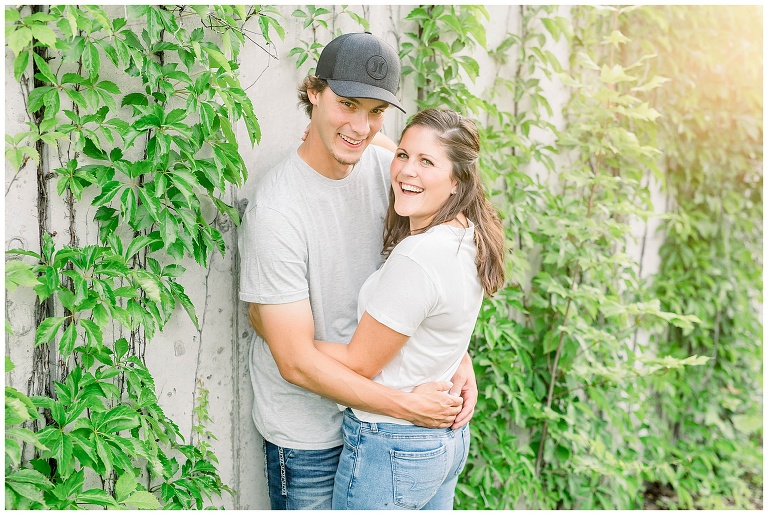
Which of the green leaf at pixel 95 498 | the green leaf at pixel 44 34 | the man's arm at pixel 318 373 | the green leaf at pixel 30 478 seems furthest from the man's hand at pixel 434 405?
the green leaf at pixel 44 34

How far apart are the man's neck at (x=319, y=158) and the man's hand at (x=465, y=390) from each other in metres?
0.67

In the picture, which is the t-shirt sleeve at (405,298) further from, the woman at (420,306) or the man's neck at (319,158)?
the man's neck at (319,158)

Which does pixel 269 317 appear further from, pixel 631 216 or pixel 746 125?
pixel 746 125

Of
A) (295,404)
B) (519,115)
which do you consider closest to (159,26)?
(295,404)

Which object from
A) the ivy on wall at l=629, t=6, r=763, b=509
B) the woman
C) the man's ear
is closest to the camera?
the woman

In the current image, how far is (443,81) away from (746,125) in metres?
1.97

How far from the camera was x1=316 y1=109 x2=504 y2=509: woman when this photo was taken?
62.8 inches

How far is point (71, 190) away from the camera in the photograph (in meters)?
1.45

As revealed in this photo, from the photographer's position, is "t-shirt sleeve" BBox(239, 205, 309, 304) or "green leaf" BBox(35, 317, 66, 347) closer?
"green leaf" BBox(35, 317, 66, 347)

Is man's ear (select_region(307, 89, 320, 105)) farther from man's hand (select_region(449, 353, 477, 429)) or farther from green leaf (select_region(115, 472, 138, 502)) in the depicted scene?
green leaf (select_region(115, 472, 138, 502))

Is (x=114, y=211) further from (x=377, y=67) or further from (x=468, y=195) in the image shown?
(x=468, y=195)

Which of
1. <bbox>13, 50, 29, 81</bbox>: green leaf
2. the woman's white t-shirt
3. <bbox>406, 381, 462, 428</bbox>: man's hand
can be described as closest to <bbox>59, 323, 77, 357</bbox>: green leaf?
<bbox>13, 50, 29, 81</bbox>: green leaf

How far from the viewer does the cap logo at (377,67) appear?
1.66m

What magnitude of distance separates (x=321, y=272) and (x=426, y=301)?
0.35 metres
